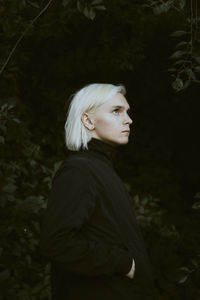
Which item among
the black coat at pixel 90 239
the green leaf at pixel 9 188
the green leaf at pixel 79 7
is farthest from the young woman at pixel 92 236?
the green leaf at pixel 9 188

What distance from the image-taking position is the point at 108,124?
7.04 ft

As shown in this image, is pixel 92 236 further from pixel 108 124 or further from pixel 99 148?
pixel 108 124

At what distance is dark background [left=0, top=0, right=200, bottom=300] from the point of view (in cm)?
316

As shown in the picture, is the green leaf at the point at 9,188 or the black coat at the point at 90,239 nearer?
the black coat at the point at 90,239

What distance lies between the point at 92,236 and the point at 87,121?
0.59 meters

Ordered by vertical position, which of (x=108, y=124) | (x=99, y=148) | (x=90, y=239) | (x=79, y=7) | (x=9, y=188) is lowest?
(x=9, y=188)

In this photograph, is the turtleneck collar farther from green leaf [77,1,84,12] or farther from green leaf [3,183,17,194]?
green leaf [3,183,17,194]

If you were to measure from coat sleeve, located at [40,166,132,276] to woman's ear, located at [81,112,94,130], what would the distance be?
380 millimetres

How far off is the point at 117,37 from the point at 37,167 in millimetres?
1590

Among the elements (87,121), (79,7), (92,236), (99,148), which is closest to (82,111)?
(87,121)

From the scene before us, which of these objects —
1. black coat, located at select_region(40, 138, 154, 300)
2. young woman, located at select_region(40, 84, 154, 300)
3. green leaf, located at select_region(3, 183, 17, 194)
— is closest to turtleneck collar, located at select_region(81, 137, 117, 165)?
young woman, located at select_region(40, 84, 154, 300)

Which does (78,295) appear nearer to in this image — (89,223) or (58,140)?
(89,223)

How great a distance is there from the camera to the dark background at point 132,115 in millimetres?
3164

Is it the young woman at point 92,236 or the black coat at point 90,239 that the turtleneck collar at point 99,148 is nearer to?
the young woman at point 92,236
